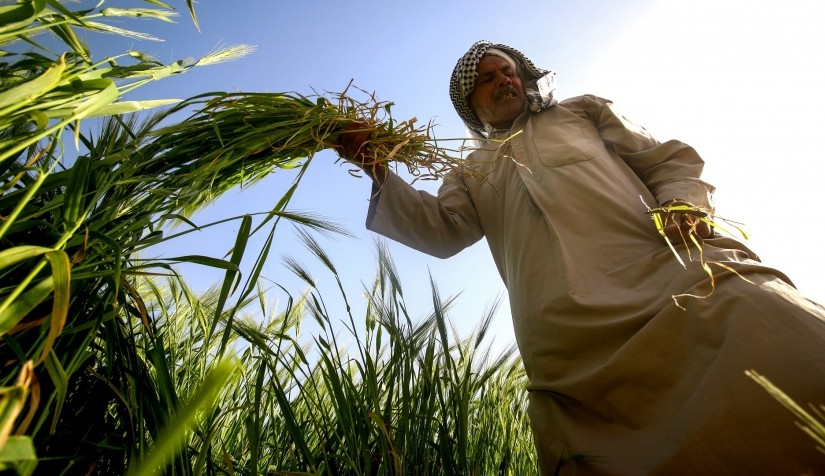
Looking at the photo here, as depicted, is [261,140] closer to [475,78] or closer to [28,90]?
[28,90]

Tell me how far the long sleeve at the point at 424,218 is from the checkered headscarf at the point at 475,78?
338 millimetres

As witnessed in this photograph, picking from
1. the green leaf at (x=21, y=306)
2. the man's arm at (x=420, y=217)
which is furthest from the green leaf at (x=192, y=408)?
Result: the man's arm at (x=420, y=217)

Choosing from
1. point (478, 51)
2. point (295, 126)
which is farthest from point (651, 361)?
point (478, 51)

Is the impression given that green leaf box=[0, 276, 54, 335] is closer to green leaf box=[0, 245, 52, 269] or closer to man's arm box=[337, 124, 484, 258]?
green leaf box=[0, 245, 52, 269]

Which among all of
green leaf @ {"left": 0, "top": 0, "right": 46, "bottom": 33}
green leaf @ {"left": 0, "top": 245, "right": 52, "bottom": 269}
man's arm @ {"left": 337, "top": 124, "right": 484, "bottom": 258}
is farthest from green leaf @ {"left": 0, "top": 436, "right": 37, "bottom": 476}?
man's arm @ {"left": 337, "top": 124, "right": 484, "bottom": 258}

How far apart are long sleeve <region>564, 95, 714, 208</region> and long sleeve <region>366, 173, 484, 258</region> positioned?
1.43 ft

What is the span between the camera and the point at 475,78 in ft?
5.44

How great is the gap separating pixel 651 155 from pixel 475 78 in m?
0.58

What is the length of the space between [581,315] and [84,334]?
847 mm

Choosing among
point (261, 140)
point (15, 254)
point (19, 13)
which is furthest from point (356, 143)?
point (15, 254)

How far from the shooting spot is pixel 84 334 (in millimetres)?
678

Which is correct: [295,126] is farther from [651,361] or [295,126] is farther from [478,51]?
[478,51]

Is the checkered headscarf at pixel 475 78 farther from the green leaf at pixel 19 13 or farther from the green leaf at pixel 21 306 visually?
the green leaf at pixel 21 306

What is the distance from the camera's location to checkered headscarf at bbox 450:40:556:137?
63.1 inches
